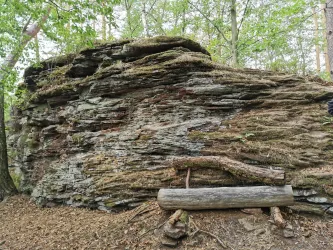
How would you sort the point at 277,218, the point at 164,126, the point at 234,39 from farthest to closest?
the point at 234,39 < the point at 164,126 < the point at 277,218

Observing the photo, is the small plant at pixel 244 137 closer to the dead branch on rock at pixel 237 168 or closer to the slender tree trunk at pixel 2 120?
the dead branch on rock at pixel 237 168

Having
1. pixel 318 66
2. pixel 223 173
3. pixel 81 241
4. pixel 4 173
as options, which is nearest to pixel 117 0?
pixel 223 173

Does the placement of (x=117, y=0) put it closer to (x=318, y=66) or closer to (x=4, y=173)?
(x=4, y=173)

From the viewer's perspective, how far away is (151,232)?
4.99 metres

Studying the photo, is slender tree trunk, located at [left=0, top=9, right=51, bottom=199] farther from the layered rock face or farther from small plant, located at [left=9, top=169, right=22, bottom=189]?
the layered rock face

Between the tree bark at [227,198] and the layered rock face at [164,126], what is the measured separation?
1.42 ft

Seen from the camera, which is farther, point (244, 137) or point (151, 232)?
point (244, 137)

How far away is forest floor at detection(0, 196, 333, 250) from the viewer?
435 centimetres

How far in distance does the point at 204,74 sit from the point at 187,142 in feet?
8.36

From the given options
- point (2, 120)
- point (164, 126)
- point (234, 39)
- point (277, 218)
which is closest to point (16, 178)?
point (2, 120)

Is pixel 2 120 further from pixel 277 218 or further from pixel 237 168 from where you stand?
pixel 277 218

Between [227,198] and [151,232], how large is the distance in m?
1.88

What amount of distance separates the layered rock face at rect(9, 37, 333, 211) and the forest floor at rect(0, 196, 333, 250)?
2.02 feet

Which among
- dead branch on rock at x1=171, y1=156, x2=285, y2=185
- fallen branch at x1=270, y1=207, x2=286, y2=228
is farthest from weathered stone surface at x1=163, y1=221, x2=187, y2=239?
fallen branch at x1=270, y1=207, x2=286, y2=228
